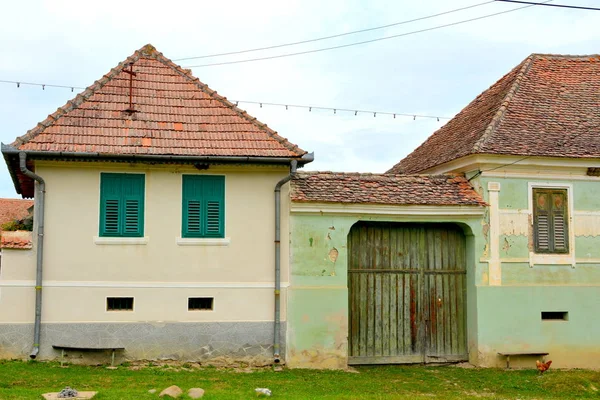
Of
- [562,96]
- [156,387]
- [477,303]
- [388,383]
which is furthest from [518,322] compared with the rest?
[156,387]

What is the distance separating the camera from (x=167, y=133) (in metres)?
12.6

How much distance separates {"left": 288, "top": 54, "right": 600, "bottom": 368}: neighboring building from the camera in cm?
1326

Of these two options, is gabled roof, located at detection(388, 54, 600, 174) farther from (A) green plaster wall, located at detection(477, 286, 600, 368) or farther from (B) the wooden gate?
(A) green plaster wall, located at detection(477, 286, 600, 368)

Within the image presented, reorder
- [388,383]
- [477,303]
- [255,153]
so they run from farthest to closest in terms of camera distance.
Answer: [477,303] < [255,153] < [388,383]

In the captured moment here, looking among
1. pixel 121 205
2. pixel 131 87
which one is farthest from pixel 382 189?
pixel 131 87

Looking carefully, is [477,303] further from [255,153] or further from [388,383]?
[255,153]

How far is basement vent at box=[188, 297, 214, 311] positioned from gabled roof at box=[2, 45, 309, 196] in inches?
103

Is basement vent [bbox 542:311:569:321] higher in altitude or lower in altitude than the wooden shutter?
lower

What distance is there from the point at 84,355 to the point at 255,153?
4.74 metres

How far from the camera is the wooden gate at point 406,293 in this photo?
13477 mm

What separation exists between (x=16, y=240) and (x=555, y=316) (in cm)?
1066

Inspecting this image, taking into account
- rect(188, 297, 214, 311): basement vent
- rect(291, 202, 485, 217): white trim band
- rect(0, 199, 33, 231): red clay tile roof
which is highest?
rect(0, 199, 33, 231): red clay tile roof

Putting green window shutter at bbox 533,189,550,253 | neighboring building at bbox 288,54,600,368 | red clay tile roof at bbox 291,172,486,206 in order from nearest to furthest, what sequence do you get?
red clay tile roof at bbox 291,172,486,206 → neighboring building at bbox 288,54,600,368 → green window shutter at bbox 533,189,550,253

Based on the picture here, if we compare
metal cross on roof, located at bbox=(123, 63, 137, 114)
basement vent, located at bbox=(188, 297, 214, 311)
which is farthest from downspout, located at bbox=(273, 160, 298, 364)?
metal cross on roof, located at bbox=(123, 63, 137, 114)
